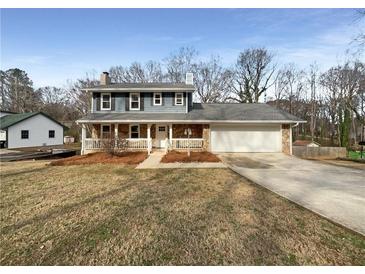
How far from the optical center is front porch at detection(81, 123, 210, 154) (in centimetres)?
1647

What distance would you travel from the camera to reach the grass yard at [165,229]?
3.08 meters

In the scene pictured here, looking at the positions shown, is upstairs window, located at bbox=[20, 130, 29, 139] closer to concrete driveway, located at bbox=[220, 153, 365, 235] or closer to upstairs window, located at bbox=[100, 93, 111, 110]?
upstairs window, located at bbox=[100, 93, 111, 110]

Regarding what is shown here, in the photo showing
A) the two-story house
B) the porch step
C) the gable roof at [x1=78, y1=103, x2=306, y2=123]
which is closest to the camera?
the porch step

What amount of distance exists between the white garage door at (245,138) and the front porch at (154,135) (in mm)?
882

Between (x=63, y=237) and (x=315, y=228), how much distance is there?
14.3ft

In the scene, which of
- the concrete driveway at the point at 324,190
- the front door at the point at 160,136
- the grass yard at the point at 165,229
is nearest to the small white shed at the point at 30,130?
the front door at the point at 160,136

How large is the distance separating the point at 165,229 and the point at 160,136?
45.5 ft

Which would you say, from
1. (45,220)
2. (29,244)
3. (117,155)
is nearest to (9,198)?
(45,220)

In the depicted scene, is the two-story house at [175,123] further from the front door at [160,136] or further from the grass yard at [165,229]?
the grass yard at [165,229]

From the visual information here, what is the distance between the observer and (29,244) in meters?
3.43

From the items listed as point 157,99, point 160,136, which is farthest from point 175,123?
point 157,99

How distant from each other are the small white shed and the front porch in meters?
14.9

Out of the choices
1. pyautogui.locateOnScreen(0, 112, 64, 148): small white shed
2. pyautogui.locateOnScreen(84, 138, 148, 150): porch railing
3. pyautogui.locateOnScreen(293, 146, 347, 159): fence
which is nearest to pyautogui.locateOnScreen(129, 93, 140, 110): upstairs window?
pyautogui.locateOnScreen(84, 138, 148, 150): porch railing

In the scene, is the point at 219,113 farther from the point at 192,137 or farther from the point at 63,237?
the point at 63,237
